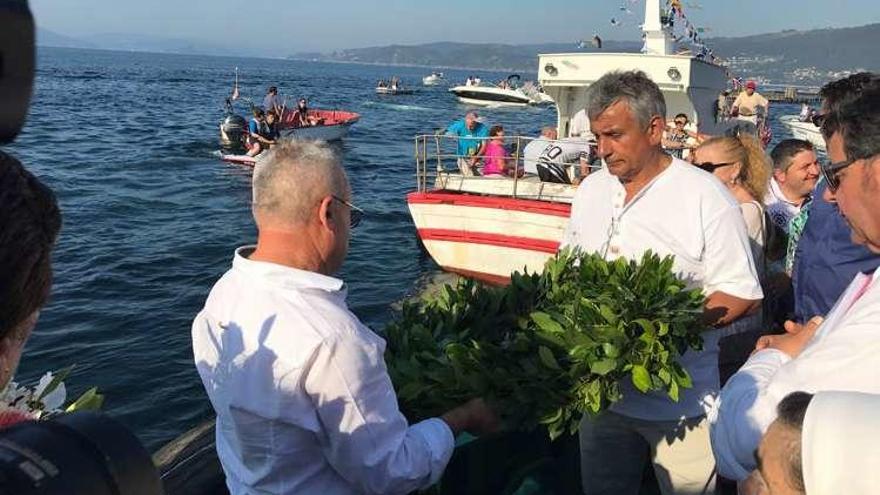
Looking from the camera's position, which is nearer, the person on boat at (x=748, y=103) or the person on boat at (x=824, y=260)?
the person on boat at (x=824, y=260)

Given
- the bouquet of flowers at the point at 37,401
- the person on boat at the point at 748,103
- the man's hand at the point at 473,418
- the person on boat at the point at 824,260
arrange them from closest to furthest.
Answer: the bouquet of flowers at the point at 37,401, the man's hand at the point at 473,418, the person on boat at the point at 824,260, the person on boat at the point at 748,103

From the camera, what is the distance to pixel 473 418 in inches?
98.9

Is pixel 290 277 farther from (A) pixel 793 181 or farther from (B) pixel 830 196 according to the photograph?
(A) pixel 793 181

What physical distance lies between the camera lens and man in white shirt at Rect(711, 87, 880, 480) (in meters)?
1.41

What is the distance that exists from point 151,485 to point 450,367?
165 centimetres

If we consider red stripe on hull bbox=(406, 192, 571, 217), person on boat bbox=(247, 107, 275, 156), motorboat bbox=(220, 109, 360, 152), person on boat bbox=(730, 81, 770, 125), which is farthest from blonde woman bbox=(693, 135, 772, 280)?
motorboat bbox=(220, 109, 360, 152)

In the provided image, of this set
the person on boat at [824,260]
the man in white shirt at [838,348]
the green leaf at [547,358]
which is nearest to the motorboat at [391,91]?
the person on boat at [824,260]

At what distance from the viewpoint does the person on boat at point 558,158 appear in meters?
10.6

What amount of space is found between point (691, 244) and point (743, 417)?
1.24 metres

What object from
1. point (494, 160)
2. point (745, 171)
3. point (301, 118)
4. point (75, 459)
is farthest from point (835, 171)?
point (301, 118)

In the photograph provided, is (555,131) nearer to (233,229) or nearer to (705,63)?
(705,63)

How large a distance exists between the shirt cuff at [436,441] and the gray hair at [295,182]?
2.45 ft

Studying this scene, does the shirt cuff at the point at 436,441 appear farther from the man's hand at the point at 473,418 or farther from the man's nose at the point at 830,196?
the man's nose at the point at 830,196

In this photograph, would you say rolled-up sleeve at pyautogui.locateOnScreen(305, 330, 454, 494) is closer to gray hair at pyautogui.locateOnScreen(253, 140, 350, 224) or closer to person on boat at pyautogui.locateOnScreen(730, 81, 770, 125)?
gray hair at pyautogui.locateOnScreen(253, 140, 350, 224)
